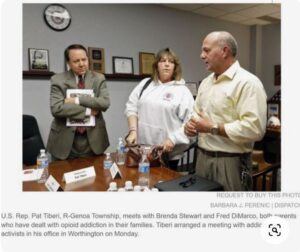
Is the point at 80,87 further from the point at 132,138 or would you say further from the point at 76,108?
the point at 132,138

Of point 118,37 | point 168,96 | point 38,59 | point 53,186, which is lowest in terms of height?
point 53,186

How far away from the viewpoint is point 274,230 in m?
0.78

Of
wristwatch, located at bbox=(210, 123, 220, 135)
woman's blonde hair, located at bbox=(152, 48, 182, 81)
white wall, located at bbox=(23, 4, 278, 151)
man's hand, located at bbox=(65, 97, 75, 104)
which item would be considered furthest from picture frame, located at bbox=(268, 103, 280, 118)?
man's hand, located at bbox=(65, 97, 75, 104)

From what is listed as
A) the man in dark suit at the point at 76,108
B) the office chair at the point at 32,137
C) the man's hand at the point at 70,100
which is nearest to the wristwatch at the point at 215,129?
the man in dark suit at the point at 76,108

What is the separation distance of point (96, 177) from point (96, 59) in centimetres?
130

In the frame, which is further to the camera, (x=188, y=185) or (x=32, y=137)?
(x=32, y=137)

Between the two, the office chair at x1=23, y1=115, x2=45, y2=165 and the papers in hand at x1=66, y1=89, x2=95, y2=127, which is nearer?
the papers in hand at x1=66, y1=89, x2=95, y2=127

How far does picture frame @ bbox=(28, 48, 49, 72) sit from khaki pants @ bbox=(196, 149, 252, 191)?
1393mm

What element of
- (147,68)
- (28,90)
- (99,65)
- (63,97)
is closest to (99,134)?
(63,97)

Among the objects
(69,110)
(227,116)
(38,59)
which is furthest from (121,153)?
(38,59)

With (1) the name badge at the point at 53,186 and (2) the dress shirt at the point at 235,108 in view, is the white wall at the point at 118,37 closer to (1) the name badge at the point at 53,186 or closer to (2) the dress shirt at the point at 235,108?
(2) the dress shirt at the point at 235,108

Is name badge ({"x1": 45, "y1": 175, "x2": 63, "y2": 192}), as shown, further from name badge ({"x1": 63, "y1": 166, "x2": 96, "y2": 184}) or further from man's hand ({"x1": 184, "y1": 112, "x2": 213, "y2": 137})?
man's hand ({"x1": 184, "y1": 112, "x2": 213, "y2": 137})

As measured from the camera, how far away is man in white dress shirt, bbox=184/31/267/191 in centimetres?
81
